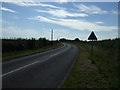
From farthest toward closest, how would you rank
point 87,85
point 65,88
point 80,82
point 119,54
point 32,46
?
1. point 32,46
2. point 119,54
3. point 80,82
4. point 87,85
5. point 65,88

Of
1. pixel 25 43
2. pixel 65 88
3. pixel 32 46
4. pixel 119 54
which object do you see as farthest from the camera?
pixel 32 46

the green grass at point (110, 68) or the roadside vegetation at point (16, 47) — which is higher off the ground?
the roadside vegetation at point (16, 47)

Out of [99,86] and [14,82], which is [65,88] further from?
[14,82]

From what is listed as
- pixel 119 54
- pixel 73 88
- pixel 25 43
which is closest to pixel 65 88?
pixel 73 88

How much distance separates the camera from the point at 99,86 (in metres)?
8.52

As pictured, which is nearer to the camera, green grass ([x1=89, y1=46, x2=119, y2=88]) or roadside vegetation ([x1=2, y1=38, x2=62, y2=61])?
green grass ([x1=89, y1=46, x2=119, y2=88])

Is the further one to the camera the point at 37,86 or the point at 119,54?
the point at 119,54

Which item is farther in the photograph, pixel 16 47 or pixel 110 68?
pixel 16 47

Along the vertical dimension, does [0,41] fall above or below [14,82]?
above

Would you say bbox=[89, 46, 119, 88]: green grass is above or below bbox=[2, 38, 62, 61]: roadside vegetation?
below

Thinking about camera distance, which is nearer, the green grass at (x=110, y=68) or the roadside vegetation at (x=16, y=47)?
the green grass at (x=110, y=68)

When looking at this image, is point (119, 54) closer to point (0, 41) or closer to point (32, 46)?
point (0, 41)

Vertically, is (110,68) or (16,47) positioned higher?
(16,47)

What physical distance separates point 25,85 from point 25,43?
27.3 m
